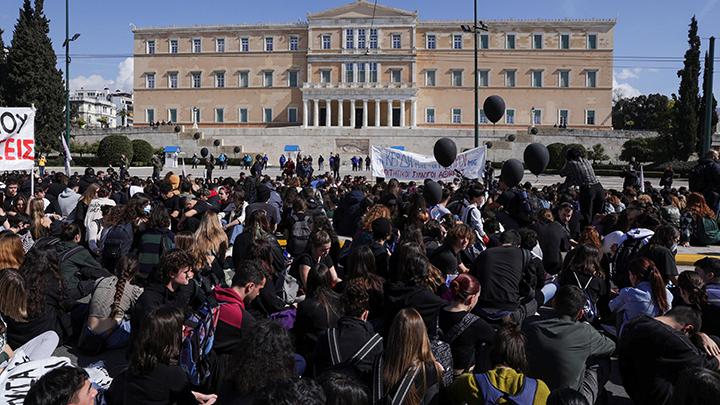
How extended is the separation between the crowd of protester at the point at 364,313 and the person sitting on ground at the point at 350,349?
0.01m

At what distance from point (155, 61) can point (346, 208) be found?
201ft

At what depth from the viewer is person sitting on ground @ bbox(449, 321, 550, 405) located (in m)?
3.18

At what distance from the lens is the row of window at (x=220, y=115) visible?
A: 63219 millimetres

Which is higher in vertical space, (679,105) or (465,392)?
(679,105)

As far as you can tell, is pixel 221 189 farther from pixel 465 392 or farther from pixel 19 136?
pixel 465 392

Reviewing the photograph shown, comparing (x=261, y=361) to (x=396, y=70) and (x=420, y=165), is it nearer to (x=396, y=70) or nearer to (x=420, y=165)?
(x=420, y=165)

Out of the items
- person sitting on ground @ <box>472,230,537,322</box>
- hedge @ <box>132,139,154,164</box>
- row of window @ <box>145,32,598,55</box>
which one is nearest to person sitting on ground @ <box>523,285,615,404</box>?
person sitting on ground @ <box>472,230,537,322</box>

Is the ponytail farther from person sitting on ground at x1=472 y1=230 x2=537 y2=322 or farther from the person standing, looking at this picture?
the person standing

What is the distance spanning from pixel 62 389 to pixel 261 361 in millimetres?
942

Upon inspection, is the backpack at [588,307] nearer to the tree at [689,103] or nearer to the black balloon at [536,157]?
the black balloon at [536,157]

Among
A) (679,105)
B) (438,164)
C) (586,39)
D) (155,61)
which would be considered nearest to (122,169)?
(438,164)

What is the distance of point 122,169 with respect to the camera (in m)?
22.1

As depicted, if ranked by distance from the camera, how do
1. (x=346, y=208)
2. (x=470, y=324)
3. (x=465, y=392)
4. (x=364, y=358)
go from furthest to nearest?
(x=346, y=208) → (x=470, y=324) → (x=364, y=358) → (x=465, y=392)

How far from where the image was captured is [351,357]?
12.0 feet
